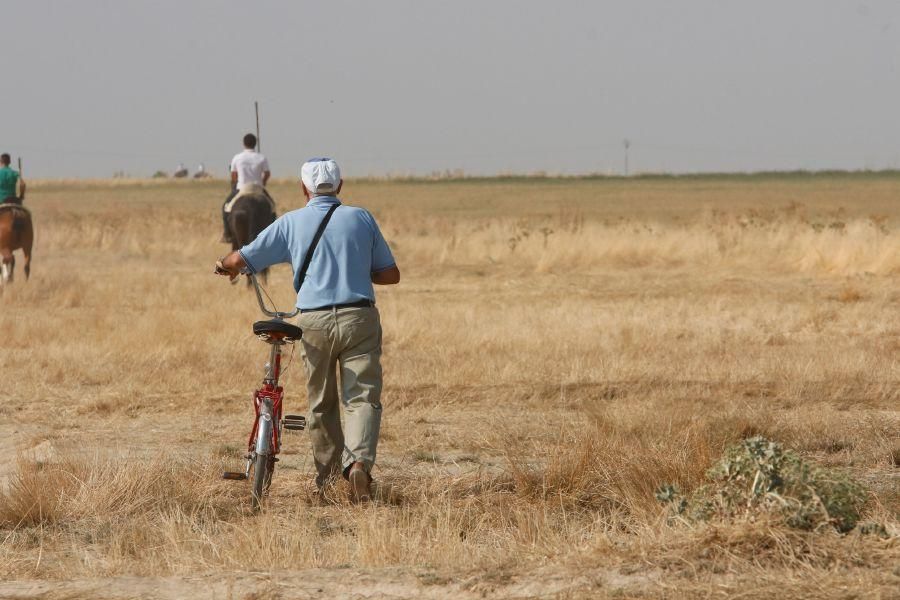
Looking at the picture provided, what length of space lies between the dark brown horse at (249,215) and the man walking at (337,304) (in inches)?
457

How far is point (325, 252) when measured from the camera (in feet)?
22.6

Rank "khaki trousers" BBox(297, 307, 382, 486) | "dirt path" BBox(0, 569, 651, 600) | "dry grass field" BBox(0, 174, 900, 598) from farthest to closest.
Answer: "khaki trousers" BBox(297, 307, 382, 486)
"dry grass field" BBox(0, 174, 900, 598)
"dirt path" BBox(0, 569, 651, 600)

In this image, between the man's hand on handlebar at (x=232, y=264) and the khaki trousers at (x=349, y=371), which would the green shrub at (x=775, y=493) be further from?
the man's hand on handlebar at (x=232, y=264)

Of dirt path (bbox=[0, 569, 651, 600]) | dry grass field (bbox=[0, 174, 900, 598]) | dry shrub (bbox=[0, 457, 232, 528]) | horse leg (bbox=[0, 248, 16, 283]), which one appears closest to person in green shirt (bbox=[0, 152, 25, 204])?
horse leg (bbox=[0, 248, 16, 283])

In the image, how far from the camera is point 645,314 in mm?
15008

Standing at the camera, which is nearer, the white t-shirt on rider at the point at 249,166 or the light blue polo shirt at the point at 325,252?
the light blue polo shirt at the point at 325,252

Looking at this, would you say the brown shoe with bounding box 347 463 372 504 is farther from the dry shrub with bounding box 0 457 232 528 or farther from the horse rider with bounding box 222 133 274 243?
the horse rider with bounding box 222 133 274 243

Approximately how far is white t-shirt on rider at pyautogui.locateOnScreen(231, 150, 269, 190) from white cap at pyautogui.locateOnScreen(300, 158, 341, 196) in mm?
11572

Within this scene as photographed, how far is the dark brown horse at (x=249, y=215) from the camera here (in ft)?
60.7

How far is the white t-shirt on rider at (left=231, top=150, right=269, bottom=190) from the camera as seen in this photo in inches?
727

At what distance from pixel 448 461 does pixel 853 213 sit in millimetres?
39117

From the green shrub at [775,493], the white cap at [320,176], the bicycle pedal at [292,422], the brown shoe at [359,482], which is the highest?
the white cap at [320,176]

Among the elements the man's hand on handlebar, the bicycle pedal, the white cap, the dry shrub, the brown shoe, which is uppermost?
the white cap

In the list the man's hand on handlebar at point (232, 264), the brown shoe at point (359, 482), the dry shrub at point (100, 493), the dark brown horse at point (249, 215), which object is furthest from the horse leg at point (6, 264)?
the brown shoe at point (359, 482)
